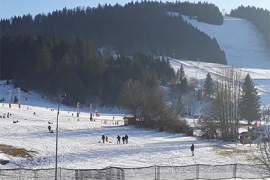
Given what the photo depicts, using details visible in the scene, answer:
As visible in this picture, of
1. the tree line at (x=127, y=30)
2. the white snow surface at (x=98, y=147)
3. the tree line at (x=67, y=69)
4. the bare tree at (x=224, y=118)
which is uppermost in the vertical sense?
the tree line at (x=127, y=30)

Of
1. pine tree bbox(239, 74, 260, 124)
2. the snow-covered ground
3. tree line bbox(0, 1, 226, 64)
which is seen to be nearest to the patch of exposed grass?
the snow-covered ground

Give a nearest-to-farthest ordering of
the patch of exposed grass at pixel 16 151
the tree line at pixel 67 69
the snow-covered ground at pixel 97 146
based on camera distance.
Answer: the snow-covered ground at pixel 97 146, the patch of exposed grass at pixel 16 151, the tree line at pixel 67 69

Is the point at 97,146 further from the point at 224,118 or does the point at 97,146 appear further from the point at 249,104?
the point at 249,104

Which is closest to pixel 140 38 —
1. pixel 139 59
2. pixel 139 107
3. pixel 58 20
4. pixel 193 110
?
pixel 58 20

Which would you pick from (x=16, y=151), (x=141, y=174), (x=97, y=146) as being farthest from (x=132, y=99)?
(x=141, y=174)

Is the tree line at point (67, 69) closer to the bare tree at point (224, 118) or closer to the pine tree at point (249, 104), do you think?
the pine tree at point (249, 104)

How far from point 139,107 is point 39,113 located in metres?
Answer: 16.3

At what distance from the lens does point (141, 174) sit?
71.7 feet

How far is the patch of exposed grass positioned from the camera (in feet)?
95.4

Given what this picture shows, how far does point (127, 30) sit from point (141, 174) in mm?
155583

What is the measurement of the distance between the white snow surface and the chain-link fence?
452 cm

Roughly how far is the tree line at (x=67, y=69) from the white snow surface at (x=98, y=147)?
1536 inches

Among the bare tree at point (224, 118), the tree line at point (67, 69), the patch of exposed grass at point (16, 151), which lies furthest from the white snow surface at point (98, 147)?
the tree line at point (67, 69)

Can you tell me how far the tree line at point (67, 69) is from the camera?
91438 mm
